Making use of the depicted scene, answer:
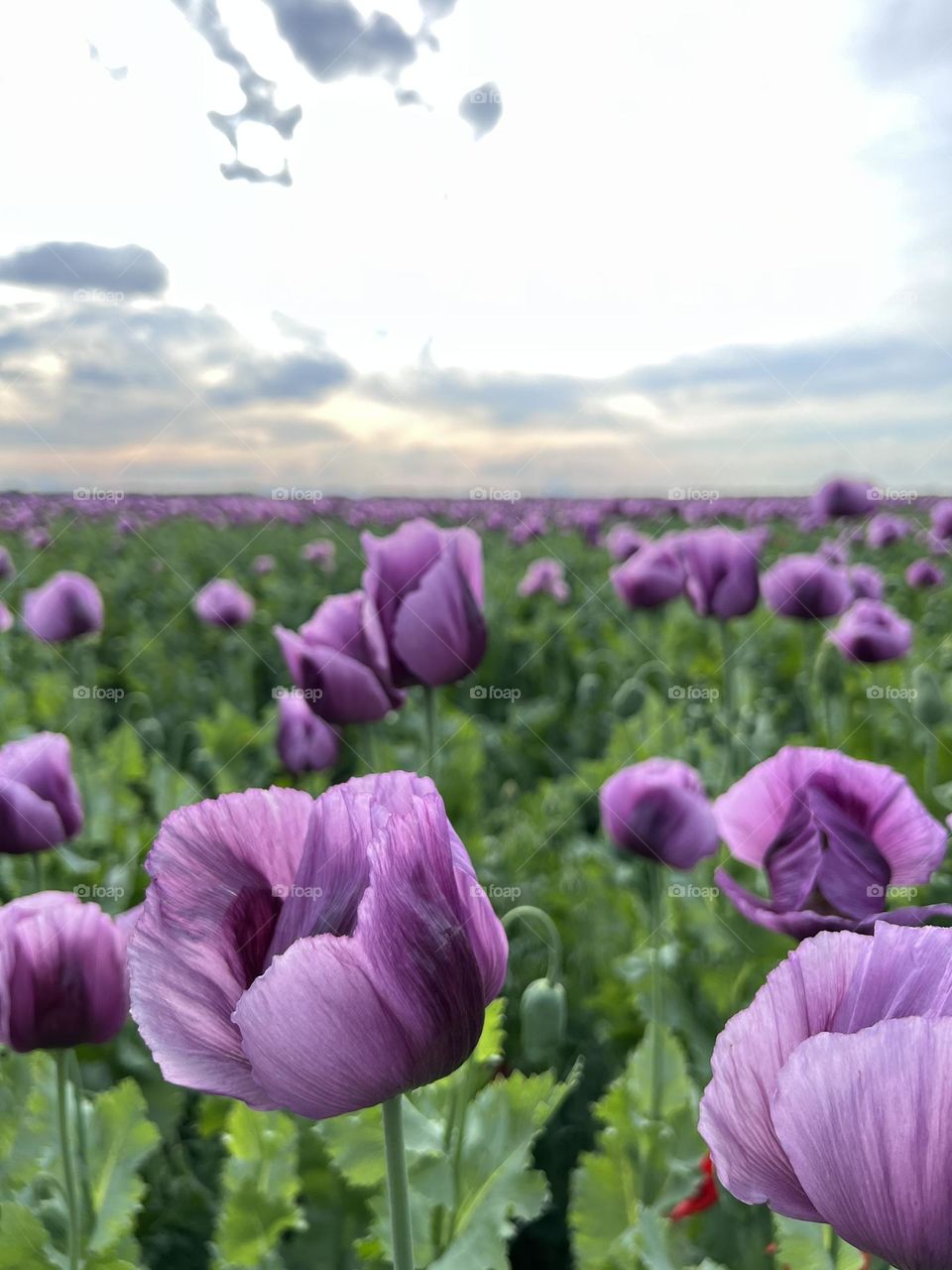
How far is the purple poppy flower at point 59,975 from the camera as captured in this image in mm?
847

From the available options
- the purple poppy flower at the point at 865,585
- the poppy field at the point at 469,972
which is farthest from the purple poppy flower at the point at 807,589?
the purple poppy flower at the point at 865,585

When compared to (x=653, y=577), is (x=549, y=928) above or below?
below

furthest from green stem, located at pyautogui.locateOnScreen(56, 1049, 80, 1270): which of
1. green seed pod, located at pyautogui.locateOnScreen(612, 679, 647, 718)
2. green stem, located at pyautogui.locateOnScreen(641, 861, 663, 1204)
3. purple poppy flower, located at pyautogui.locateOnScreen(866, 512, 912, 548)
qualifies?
purple poppy flower, located at pyautogui.locateOnScreen(866, 512, 912, 548)

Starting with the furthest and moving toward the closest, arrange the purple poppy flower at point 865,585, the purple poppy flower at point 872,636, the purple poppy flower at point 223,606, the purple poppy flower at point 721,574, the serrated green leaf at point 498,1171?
the purple poppy flower at point 223,606 → the purple poppy flower at point 865,585 → the purple poppy flower at point 872,636 → the purple poppy flower at point 721,574 → the serrated green leaf at point 498,1171

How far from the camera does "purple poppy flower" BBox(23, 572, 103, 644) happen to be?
245 centimetres

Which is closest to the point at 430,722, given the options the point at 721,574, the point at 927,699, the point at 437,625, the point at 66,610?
the point at 437,625

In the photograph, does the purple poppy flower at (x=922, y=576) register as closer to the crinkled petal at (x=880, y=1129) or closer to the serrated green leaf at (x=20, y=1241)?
the serrated green leaf at (x=20, y=1241)

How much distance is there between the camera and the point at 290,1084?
1.48 feet

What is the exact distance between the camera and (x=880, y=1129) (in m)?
0.38

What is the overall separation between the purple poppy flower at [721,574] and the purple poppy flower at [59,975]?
56.7 inches

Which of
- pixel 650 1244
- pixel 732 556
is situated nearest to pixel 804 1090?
pixel 650 1244

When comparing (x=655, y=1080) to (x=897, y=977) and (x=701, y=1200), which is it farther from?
(x=897, y=977)

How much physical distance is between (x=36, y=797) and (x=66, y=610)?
1306 mm

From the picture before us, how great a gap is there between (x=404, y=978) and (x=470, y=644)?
755 mm
